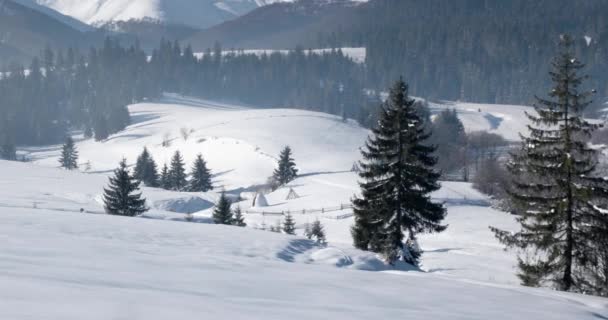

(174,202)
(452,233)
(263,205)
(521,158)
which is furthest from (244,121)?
(521,158)

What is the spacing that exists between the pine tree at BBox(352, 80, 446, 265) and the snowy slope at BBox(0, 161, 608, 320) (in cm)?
1121

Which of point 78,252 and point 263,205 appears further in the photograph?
point 263,205

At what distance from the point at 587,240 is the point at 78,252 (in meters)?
15.5

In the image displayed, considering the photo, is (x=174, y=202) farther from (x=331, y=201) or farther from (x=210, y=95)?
(x=210, y=95)

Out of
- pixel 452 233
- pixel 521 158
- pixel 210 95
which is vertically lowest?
pixel 452 233

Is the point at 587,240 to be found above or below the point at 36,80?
below

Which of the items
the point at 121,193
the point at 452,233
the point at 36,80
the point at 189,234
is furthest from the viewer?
the point at 36,80

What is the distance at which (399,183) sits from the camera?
83.8 feet

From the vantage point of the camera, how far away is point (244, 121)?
118125mm

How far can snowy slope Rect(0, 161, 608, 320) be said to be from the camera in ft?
21.1

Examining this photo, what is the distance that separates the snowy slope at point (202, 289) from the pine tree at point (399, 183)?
36.8ft

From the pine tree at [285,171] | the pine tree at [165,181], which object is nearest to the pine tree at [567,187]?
the pine tree at [285,171]

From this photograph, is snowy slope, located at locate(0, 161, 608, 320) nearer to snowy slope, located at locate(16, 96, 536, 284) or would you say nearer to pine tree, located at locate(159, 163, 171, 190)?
snowy slope, located at locate(16, 96, 536, 284)

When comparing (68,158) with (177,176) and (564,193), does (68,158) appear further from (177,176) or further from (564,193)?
(564,193)
